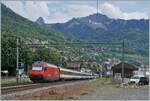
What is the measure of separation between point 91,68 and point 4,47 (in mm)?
90457

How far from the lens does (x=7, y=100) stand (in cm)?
2175

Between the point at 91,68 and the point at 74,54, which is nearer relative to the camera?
the point at 74,54

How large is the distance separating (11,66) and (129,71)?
128ft

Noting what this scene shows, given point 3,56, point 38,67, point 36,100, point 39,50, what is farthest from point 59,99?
point 39,50

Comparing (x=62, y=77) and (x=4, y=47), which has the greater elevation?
(x=4, y=47)

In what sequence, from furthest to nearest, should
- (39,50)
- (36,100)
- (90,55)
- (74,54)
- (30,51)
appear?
(90,55)
(74,54)
(39,50)
(30,51)
(36,100)

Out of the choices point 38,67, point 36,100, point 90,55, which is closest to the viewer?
point 36,100

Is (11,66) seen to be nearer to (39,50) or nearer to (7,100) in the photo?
(39,50)

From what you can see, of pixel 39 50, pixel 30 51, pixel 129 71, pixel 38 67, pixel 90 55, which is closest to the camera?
pixel 38 67

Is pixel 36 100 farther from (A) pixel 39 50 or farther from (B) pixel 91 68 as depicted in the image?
(B) pixel 91 68

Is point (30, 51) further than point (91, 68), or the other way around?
point (91, 68)

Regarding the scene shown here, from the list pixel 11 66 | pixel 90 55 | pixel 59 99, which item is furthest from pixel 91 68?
pixel 59 99

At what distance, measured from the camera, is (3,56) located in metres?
74.8

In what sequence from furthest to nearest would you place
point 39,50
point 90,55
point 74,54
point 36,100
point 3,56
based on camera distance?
point 90,55
point 74,54
point 39,50
point 3,56
point 36,100
